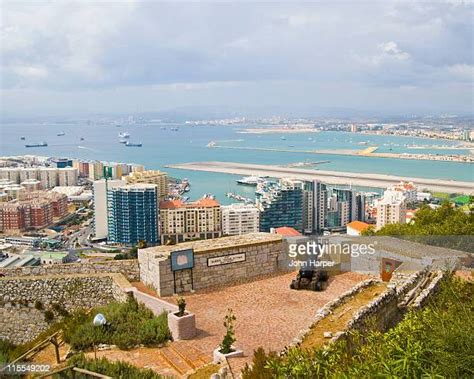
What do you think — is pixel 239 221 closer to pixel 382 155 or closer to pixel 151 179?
pixel 151 179

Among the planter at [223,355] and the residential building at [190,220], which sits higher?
the planter at [223,355]

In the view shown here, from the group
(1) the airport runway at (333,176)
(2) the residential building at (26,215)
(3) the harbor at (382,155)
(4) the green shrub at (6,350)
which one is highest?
(4) the green shrub at (6,350)

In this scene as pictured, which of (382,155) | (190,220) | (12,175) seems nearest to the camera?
(190,220)

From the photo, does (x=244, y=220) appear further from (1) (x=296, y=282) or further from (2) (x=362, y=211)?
(1) (x=296, y=282)

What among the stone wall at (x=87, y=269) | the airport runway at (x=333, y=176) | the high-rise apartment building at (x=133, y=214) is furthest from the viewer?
the airport runway at (x=333, y=176)

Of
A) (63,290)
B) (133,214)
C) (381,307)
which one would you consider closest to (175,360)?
(381,307)

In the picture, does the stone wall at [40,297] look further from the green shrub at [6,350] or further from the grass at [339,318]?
the grass at [339,318]

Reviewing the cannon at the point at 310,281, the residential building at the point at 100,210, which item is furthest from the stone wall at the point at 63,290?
the residential building at the point at 100,210
